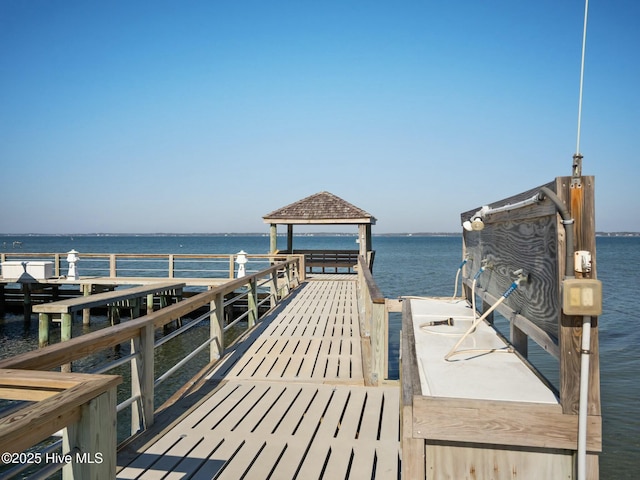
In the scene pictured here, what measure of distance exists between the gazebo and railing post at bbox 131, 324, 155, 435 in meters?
13.1

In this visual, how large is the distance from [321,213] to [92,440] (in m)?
16.0

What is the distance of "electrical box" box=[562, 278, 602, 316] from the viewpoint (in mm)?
2037

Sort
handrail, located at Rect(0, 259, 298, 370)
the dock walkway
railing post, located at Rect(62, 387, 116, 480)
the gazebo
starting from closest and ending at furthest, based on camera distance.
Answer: railing post, located at Rect(62, 387, 116, 480) → handrail, located at Rect(0, 259, 298, 370) → the dock walkway → the gazebo

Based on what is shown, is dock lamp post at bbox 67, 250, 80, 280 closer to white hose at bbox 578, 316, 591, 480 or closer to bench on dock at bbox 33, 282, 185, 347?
bench on dock at bbox 33, 282, 185, 347

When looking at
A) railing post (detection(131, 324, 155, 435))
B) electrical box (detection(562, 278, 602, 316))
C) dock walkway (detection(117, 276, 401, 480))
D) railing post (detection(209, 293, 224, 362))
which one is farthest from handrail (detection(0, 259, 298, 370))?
electrical box (detection(562, 278, 602, 316))

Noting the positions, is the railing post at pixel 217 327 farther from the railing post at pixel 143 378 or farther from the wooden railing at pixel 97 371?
the railing post at pixel 143 378

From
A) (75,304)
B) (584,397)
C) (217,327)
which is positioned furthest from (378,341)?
(75,304)

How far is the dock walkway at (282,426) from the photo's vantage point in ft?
9.82

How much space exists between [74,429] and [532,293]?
2.53 meters

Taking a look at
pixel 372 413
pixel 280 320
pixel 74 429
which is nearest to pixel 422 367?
pixel 372 413

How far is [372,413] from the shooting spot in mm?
3961

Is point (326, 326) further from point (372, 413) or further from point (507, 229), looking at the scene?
point (507, 229)

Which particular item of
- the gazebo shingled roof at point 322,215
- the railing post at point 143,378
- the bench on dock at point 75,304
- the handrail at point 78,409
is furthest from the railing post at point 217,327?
the gazebo shingled roof at point 322,215

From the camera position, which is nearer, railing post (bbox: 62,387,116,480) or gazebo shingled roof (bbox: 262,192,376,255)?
railing post (bbox: 62,387,116,480)
